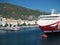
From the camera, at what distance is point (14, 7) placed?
122m

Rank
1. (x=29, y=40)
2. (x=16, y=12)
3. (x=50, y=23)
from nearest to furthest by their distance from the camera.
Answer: (x=29, y=40) → (x=50, y=23) → (x=16, y=12)

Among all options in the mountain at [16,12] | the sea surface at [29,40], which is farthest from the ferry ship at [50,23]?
the mountain at [16,12]

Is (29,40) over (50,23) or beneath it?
beneath

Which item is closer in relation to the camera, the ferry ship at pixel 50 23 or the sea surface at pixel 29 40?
the sea surface at pixel 29 40

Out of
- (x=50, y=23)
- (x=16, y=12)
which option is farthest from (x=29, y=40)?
(x=16, y=12)

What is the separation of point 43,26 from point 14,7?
8723 centimetres

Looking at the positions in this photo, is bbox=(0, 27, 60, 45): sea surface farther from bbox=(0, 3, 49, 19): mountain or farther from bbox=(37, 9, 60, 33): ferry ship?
bbox=(0, 3, 49, 19): mountain

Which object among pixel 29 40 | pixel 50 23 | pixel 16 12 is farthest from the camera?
pixel 16 12

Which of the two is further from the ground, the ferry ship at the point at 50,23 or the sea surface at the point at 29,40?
the ferry ship at the point at 50,23

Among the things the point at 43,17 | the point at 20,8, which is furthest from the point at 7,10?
the point at 43,17

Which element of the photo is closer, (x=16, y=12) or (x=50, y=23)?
(x=50, y=23)

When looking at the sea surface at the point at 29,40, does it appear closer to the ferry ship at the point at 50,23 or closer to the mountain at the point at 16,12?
the ferry ship at the point at 50,23

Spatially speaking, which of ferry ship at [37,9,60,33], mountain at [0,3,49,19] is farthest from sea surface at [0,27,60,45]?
mountain at [0,3,49,19]

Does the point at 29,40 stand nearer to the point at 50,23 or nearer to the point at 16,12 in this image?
the point at 50,23
